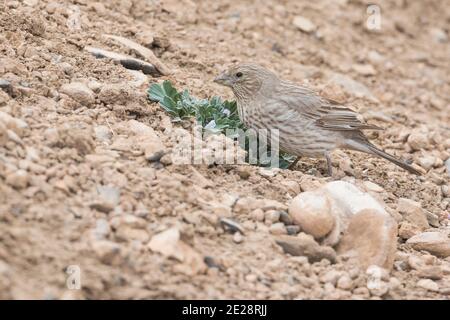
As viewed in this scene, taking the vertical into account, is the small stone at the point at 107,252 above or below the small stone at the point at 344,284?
above

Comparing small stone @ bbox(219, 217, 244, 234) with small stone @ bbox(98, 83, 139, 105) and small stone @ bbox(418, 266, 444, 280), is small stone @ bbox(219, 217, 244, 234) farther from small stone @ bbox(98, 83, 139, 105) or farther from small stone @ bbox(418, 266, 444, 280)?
small stone @ bbox(98, 83, 139, 105)

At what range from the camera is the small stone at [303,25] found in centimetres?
1044

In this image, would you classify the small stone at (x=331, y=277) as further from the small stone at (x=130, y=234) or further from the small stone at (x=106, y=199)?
the small stone at (x=106, y=199)

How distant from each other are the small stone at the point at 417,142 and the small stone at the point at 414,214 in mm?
1702

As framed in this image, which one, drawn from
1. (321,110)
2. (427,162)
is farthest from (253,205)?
(427,162)

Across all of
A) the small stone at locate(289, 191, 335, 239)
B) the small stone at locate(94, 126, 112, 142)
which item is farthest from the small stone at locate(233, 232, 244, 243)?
the small stone at locate(94, 126, 112, 142)

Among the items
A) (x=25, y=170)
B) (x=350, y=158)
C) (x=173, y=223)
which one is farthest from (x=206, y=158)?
(x=350, y=158)

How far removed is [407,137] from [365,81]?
1.79m

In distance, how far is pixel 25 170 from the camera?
5.16m

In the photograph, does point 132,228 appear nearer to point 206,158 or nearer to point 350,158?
point 206,158

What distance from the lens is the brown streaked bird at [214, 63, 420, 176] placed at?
7285 mm

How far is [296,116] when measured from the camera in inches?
291

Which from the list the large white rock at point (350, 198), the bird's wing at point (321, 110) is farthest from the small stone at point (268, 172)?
the bird's wing at point (321, 110)

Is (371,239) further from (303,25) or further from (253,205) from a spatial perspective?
(303,25)
